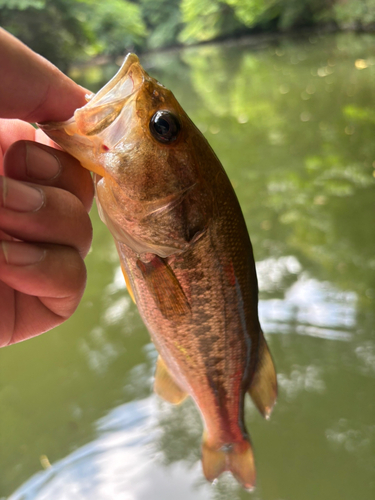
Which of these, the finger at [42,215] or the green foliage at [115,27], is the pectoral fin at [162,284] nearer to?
the finger at [42,215]

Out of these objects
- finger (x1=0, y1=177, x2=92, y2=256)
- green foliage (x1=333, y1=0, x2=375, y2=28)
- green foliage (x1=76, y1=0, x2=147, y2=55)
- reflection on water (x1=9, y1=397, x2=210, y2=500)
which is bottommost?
reflection on water (x1=9, y1=397, x2=210, y2=500)

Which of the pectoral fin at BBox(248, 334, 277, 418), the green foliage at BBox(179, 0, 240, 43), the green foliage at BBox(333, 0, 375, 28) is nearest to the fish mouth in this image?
the pectoral fin at BBox(248, 334, 277, 418)

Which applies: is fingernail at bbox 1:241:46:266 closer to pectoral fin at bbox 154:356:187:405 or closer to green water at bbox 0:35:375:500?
pectoral fin at bbox 154:356:187:405

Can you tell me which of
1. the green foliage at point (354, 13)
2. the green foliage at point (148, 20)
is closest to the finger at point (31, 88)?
the green foliage at point (148, 20)

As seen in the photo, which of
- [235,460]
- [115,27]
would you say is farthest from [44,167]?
[115,27]

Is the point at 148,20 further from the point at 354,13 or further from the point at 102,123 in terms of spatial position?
the point at 102,123

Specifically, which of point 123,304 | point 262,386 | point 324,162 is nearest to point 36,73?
point 262,386
